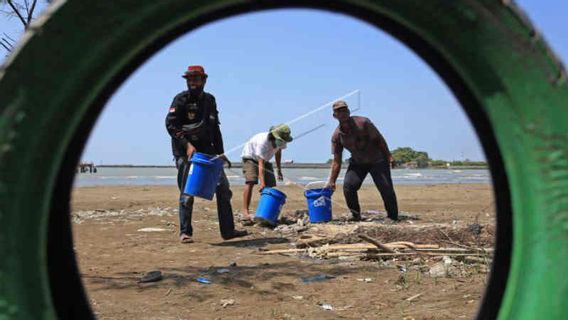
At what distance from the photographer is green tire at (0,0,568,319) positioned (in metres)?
0.91

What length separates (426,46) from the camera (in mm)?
1012

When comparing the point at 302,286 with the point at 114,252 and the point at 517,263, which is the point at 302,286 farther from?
the point at 517,263

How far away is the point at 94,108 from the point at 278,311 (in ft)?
8.40

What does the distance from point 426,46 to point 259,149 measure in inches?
304

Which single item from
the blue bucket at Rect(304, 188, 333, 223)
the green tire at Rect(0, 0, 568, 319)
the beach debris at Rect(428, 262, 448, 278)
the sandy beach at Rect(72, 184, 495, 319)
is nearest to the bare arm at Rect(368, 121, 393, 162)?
the blue bucket at Rect(304, 188, 333, 223)

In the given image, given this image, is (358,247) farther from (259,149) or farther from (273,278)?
(259,149)

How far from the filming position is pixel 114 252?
576 cm

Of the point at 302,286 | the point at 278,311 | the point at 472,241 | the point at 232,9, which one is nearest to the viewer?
the point at 232,9

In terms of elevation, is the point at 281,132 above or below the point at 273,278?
above

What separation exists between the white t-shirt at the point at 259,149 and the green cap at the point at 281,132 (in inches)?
5.6

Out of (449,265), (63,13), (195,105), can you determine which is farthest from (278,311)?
(195,105)

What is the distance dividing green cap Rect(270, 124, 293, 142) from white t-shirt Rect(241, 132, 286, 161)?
0.14 m

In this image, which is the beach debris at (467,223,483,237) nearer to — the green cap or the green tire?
the green cap

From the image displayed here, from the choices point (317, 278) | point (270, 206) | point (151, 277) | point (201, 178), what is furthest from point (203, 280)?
point (270, 206)
